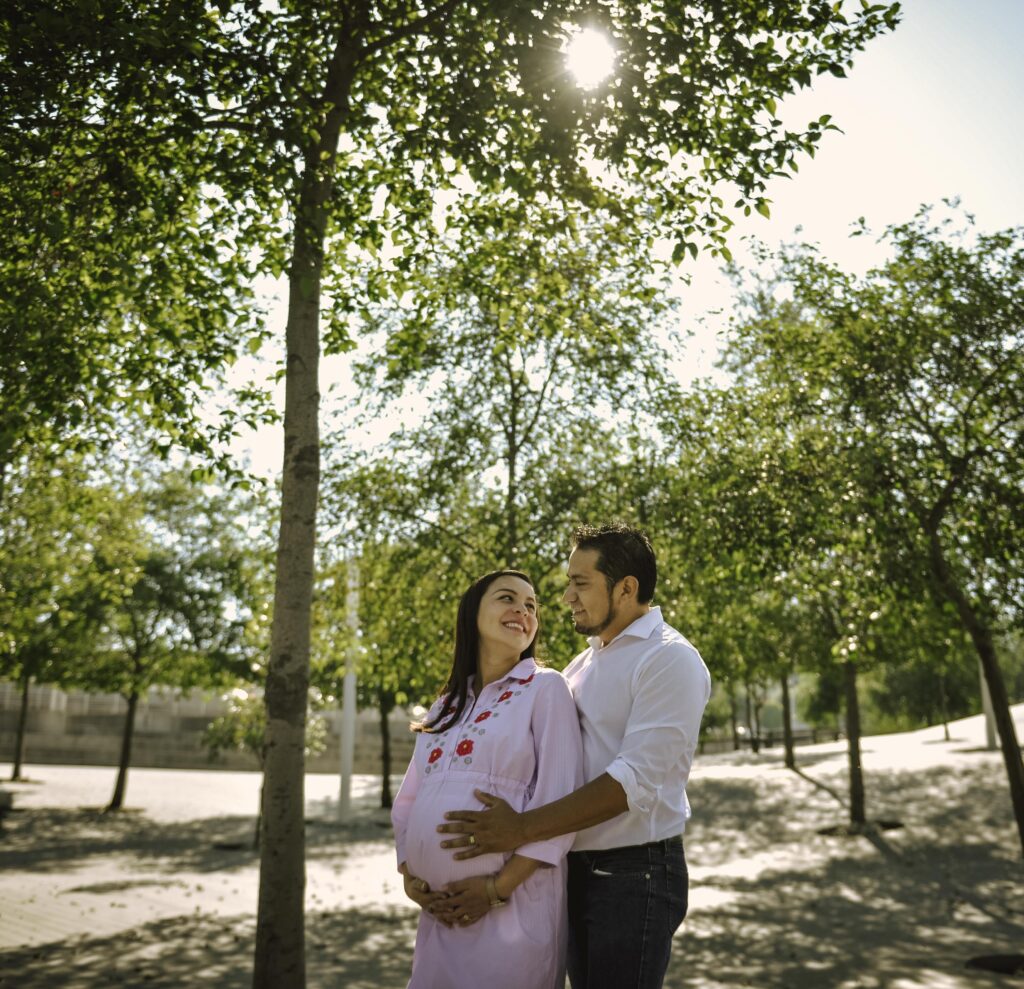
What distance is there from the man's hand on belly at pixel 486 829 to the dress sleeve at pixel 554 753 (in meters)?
0.06

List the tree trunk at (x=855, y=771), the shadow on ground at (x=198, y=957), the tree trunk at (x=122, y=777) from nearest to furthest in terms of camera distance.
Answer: the shadow on ground at (x=198, y=957), the tree trunk at (x=855, y=771), the tree trunk at (x=122, y=777)

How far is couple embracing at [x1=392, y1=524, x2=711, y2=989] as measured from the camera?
10.4 ft

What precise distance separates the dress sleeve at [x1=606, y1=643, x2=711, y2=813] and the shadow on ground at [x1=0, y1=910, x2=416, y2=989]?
7.59 meters

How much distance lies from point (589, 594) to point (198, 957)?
901 cm

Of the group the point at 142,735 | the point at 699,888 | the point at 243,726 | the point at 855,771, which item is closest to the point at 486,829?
the point at 699,888

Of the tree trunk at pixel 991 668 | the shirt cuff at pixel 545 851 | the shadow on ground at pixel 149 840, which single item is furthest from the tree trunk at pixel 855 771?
the shirt cuff at pixel 545 851

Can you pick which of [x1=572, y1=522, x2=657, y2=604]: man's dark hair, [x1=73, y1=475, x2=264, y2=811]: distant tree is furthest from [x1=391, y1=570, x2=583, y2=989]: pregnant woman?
[x1=73, y1=475, x2=264, y2=811]: distant tree

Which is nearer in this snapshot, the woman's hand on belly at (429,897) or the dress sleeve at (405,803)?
the woman's hand on belly at (429,897)

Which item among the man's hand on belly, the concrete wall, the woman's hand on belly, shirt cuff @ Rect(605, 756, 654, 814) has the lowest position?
A: the concrete wall

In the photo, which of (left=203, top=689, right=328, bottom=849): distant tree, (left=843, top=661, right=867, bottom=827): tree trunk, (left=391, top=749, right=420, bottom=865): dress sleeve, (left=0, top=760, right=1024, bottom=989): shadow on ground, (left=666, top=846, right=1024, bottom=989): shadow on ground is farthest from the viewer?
(left=203, top=689, right=328, bottom=849): distant tree

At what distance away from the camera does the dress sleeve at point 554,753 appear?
3.18 meters

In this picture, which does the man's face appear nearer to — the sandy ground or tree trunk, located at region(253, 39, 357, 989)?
tree trunk, located at region(253, 39, 357, 989)

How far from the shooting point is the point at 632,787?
122 inches

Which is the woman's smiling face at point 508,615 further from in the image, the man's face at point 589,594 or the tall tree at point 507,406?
the tall tree at point 507,406
